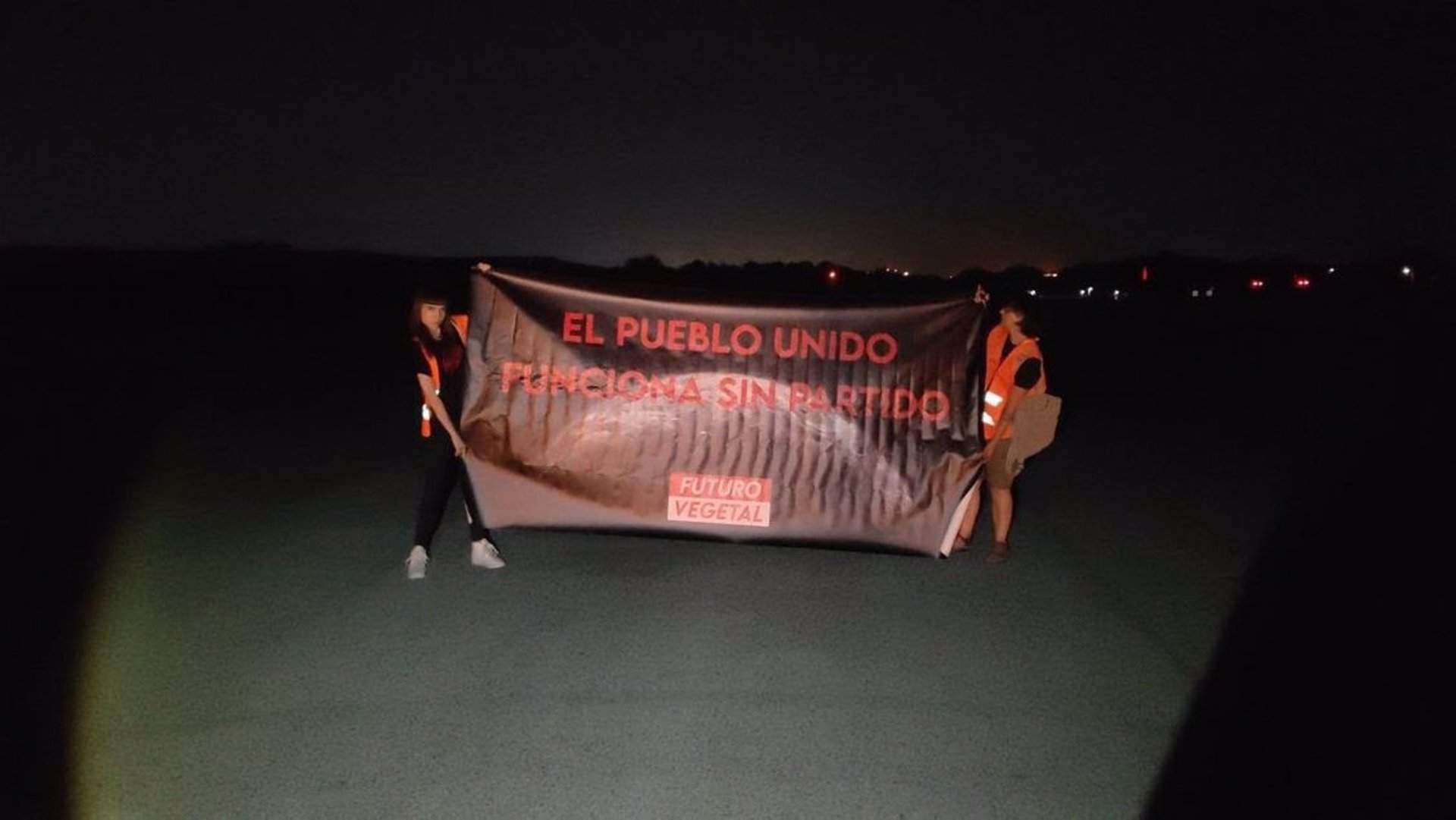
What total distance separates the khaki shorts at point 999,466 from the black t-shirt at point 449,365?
330cm

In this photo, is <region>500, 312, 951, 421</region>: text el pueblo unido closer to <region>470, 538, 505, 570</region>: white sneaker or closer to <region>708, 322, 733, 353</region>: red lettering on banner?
<region>708, 322, 733, 353</region>: red lettering on banner

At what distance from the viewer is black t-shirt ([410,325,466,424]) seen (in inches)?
283

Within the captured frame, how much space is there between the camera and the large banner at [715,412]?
24.8 ft

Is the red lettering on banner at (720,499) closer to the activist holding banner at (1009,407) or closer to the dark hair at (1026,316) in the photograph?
the activist holding banner at (1009,407)

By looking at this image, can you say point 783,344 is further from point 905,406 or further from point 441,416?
point 441,416

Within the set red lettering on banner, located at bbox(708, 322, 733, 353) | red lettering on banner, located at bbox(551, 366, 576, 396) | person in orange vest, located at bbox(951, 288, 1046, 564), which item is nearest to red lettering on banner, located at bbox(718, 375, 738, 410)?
red lettering on banner, located at bbox(708, 322, 733, 353)

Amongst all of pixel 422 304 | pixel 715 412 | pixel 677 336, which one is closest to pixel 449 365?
pixel 422 304

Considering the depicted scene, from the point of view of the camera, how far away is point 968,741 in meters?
4.75

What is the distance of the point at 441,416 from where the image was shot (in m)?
7.27

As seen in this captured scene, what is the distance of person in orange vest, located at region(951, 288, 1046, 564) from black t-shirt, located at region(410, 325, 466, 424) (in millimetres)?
3219

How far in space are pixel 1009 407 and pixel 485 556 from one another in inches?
129

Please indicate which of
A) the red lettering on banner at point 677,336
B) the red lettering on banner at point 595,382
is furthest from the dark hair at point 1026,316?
the red lettering on banner at point 595,382

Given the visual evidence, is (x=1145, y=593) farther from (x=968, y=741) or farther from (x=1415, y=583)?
(x=968, y=741)

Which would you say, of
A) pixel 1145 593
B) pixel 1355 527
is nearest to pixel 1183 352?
pixel 1355 527
